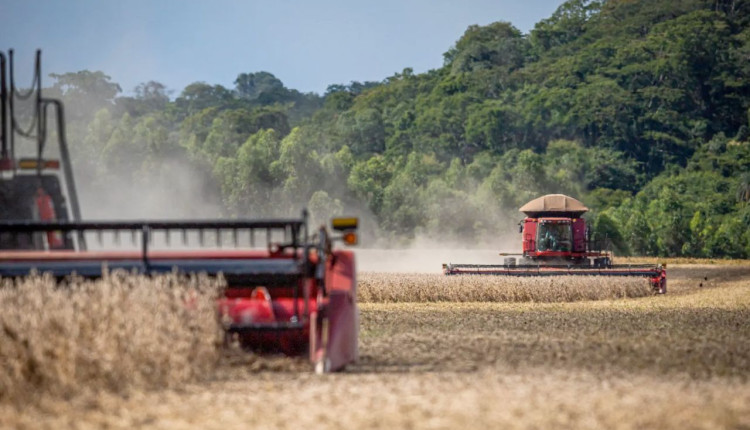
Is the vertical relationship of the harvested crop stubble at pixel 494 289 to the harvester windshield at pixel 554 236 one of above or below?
below

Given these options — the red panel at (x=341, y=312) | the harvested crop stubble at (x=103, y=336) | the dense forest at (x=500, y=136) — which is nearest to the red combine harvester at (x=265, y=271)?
the red panel at (x=341, y=312)

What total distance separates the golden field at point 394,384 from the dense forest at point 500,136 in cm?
2680

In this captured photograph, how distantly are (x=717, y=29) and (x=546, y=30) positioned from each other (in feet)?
78.6

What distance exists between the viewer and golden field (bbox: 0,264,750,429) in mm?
8992

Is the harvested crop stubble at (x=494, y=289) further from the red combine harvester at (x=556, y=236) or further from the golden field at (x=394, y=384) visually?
the golden field at (x=394, y=384)

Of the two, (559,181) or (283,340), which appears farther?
(559,181)

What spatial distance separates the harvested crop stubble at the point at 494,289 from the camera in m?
27.3

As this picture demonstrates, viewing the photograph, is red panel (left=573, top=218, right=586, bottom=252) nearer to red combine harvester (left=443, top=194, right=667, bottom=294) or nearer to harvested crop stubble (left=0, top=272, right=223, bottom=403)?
red combine harvester (left=443, top=194, right=667, bottom=294)

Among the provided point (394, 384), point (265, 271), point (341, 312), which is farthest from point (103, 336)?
point (341, 312)

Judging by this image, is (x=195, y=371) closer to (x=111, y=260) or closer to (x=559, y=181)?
(x=111, y=260)

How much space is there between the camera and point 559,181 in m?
79.6

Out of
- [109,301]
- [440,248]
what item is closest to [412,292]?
[109,301]

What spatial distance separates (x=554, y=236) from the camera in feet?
123

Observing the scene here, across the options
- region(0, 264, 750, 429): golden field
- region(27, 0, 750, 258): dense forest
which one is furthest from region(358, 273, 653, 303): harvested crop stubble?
region(27, 0, 750, 258): dense forest
